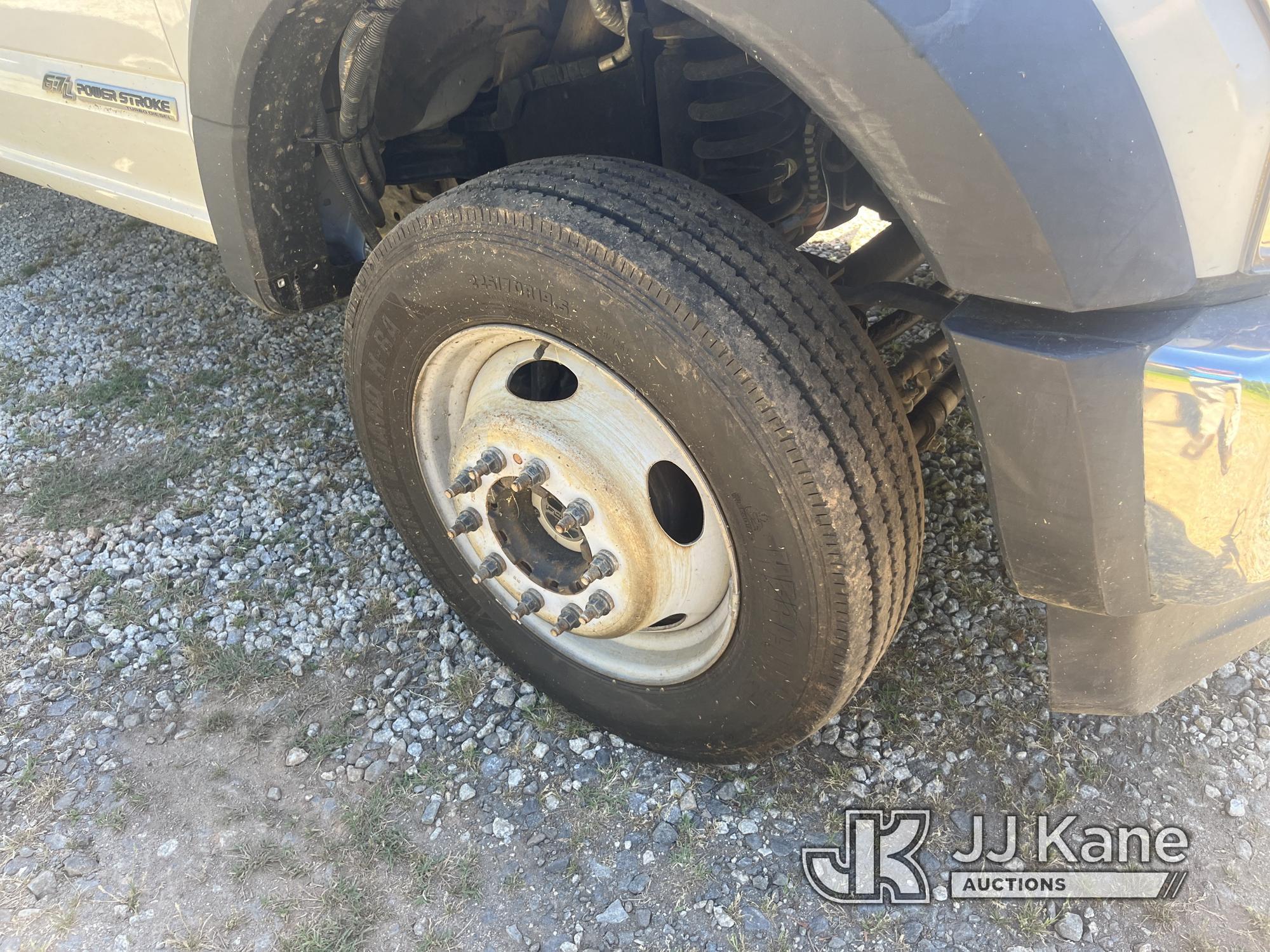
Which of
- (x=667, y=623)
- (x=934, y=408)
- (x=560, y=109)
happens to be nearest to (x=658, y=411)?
(x=667, y=623)

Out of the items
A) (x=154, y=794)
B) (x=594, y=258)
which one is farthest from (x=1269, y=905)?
(x=154, y=794)

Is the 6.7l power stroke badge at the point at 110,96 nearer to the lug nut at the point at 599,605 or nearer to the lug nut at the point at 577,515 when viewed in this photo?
the lug nut at the point at 577,515

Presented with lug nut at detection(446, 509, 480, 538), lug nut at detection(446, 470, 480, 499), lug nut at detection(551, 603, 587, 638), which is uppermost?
lug nut at detection(446, 470, 480, 499)

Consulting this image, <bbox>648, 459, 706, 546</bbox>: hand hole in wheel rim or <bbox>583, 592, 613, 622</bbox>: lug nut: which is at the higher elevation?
<bbox>648, 459, 706, 546</bbox>: hand hole in wheel rim

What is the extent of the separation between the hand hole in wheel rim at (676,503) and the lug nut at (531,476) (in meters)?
0.22

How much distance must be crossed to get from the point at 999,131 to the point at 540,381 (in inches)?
44.2

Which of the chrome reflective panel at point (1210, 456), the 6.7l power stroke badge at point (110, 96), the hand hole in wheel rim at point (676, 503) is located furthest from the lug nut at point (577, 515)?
the 6.7l power stroke badge at point (110, 96)

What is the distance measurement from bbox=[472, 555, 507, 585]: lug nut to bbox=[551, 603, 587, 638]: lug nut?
179 millimetres

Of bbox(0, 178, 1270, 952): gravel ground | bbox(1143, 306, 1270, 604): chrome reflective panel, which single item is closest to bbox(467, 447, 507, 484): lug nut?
bbox(0, 178, 1270, 952): gravel ground

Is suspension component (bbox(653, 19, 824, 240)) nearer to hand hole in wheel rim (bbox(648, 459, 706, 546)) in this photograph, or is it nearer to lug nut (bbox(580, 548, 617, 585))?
hand hole in wheel rim (bbox(648, 459, 706, 546))

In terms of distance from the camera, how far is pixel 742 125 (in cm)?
187

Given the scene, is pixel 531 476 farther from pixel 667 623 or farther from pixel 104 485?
pixel 104 485

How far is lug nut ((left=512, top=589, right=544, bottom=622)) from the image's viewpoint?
179cm

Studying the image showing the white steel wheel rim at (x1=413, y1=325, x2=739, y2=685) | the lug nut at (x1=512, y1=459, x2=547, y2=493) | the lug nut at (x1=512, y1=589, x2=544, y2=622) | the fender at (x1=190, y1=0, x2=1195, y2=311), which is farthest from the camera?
the lug nut at (x1=512, y1=589, x2=544, y2=622)
